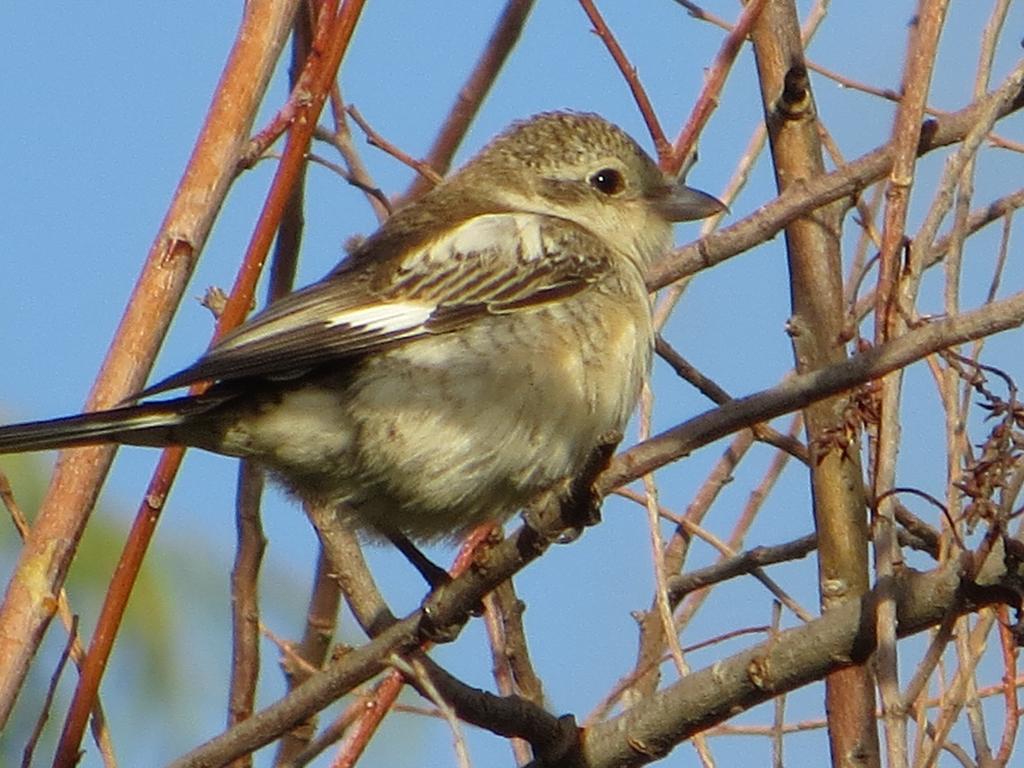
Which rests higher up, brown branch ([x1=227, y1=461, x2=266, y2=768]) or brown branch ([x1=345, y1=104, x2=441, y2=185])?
brown branch ([x1=345, y1=104, x2=441, y2=185])

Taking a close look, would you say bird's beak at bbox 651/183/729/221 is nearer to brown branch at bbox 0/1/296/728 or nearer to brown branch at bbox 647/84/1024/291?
brown branch at bbox 647/84/1024/291

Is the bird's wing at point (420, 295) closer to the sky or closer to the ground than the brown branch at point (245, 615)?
closer to the sky

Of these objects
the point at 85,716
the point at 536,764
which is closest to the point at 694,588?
the point at 536,764

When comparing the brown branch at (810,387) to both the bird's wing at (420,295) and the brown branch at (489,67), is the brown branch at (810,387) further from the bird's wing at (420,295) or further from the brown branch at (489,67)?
the brown branch at (489,67)

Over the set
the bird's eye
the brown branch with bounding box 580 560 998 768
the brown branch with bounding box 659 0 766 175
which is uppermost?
the bird's eye

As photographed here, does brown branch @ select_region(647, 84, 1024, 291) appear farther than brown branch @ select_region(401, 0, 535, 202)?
No

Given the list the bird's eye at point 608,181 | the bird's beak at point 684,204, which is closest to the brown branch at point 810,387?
the bird's beak at point 684,204

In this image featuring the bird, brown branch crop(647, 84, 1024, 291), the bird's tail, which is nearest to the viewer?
the bird's tail

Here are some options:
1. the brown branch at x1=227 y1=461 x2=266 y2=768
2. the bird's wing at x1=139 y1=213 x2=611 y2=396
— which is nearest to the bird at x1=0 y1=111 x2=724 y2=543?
the bird's wing at x1=139 y1=213 x2=611 y2=396
